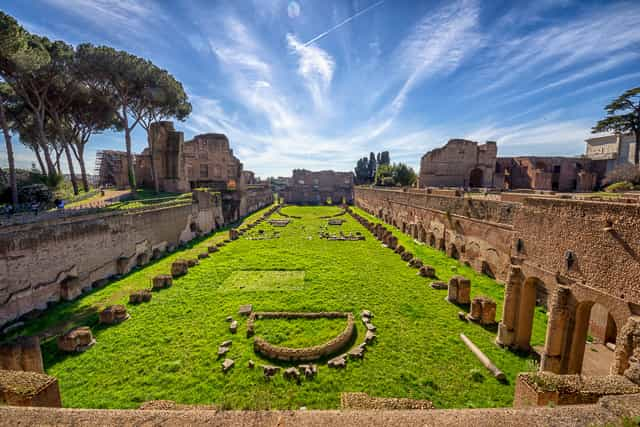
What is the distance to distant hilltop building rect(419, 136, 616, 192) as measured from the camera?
26781 millimetres

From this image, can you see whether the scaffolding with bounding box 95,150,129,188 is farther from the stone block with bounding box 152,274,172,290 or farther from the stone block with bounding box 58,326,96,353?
the stone block with bounding box 58,326,96,353

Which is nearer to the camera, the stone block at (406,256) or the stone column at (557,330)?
the stone column at (557,330)

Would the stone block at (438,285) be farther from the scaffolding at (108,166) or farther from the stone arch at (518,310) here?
the scaffolding at (108,166)

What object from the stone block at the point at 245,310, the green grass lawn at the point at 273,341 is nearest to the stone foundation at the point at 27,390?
the green grass lawn at the point at 273,341

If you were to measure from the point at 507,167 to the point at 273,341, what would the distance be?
3463cm

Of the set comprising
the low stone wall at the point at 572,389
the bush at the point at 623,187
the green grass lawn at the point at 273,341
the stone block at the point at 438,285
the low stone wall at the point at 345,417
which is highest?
the bush at the point at 623,187

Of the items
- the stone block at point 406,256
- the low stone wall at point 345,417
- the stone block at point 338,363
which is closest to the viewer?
the low stone wall at point 345,417

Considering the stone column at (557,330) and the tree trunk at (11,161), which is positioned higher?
the tree trunk at (11,161)

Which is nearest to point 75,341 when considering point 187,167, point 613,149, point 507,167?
point 187,167

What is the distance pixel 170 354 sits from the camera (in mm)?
6133

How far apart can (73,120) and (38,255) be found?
16.9 meters

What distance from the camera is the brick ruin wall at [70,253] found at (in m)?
7.68

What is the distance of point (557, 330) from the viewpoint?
209 inches

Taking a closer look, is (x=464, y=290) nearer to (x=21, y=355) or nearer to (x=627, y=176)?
(x=21, y=355)
